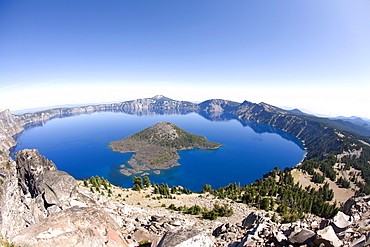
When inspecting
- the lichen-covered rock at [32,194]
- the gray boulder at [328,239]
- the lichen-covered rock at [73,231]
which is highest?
the gray boulder at [328,239]

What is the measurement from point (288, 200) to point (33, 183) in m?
72.3

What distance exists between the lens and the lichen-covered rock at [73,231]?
12.3 metres

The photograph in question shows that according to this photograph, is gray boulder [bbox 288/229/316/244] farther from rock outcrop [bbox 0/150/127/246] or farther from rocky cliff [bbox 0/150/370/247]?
rock outcrop [bbox 0/150/127/246]

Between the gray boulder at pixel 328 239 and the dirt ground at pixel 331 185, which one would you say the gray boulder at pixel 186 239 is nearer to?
the gray boulder at pixel 328 239

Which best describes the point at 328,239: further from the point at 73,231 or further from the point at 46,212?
the point at 46,212

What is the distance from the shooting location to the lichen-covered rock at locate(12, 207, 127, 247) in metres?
12.3

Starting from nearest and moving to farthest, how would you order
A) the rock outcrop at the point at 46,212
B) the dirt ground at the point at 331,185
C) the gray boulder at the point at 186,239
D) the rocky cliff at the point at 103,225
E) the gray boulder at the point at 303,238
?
the gray boulder at the point at 186,239, the rocky cliff at the point at 103,225, the gray boulder at the point at 303,238, the rock outcrop at the point at 46,212, the dirt ground at the point at 331,185

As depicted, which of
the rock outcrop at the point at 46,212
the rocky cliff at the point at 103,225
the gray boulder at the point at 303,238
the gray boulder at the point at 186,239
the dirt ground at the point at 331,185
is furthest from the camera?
the dirt ground at the point at 331,185

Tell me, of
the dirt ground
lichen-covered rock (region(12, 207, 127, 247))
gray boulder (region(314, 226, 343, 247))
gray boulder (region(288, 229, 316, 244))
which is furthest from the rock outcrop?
the dirt ground

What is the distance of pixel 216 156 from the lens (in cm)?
18550

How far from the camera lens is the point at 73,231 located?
1308 cm

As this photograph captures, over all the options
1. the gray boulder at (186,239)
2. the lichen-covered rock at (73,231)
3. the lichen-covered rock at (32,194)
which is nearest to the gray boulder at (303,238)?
the gray boulder at (186,239)

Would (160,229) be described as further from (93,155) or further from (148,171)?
(93,155)

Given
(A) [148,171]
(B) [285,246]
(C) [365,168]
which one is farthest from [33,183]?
(C) [365,168]
